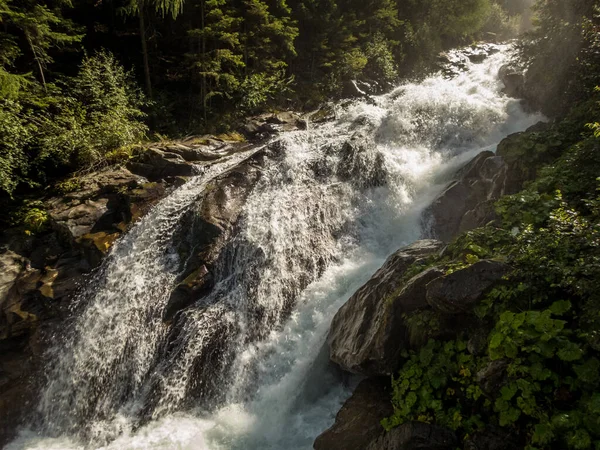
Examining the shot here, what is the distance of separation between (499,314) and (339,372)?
3.92m

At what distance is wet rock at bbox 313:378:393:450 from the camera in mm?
5070

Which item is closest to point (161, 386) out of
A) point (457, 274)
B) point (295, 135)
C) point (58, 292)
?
point (58, 292)

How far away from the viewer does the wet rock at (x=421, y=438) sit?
13.1 feet

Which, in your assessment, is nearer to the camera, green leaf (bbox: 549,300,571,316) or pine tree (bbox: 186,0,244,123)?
green leaf (bbox: 549,300,571,316)

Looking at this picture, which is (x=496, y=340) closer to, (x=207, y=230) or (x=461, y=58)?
(x=207, y=230)

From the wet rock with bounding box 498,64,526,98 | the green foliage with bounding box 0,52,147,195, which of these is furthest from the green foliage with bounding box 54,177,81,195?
the wet rock with bounding box 498,64,526,98

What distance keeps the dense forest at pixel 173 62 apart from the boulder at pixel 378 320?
1029 centimetres

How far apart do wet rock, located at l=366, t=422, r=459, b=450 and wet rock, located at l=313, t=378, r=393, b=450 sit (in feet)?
1.74

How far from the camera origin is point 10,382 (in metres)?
8.20

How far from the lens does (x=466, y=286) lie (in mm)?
4461

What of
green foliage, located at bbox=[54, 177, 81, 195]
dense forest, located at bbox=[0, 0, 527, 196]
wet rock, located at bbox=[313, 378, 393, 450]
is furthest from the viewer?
dense forest, located at bbox=[0, 0, 527, 196]

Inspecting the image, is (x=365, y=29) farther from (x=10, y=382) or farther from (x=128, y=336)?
(x=10, y=382)

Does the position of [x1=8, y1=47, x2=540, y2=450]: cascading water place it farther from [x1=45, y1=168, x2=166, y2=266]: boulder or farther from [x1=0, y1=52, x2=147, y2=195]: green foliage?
Result: [x1=0, y1=52, x2=147, y2=195]: green foliage

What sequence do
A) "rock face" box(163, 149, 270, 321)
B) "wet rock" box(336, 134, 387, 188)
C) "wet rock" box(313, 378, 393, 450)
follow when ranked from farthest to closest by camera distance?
"wet rock" box(336, 134, 387, 188), "rock face" box(163, 149, 270, 321), "wet rock" box(313, 378, 393, 450)
